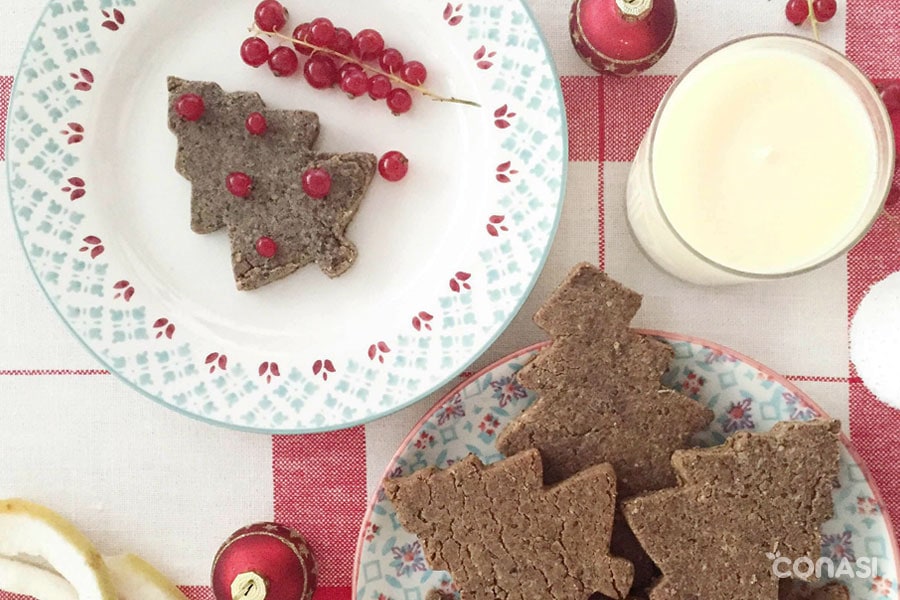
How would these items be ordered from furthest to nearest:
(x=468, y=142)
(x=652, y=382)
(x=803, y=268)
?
1. (x=468, y=142)
2. (x=652, y=382)
3. (x=803, y=268)

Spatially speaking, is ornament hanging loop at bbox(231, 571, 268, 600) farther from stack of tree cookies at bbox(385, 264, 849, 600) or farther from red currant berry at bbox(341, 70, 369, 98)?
red currant berry at bbox(341, 70, 369, 98)

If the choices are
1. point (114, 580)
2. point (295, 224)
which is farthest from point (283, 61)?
point (114, 580)

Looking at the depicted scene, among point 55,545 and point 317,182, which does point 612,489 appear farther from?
point 55,545

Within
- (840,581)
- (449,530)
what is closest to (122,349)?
(449,530)

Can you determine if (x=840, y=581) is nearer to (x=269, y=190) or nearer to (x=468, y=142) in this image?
(x=468, y=142)

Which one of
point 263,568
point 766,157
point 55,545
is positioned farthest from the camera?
point 55,545

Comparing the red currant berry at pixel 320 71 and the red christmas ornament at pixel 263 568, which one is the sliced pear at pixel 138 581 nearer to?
the red christmas ornament at pixel 263 568

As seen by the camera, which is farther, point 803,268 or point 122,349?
point 122,349
